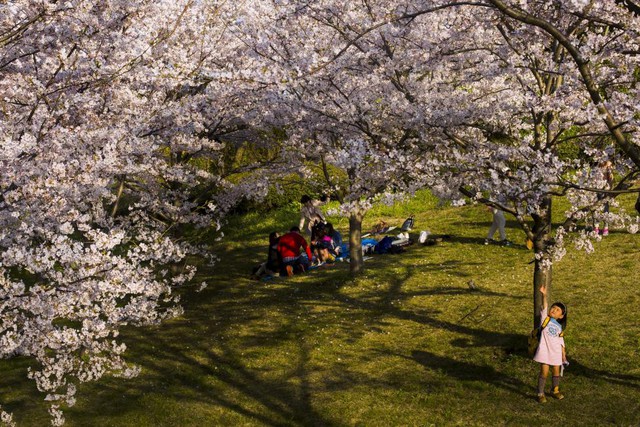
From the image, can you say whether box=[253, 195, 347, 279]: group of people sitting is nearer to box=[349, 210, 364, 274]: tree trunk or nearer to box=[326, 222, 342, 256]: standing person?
box=[326, 222, 342, 256]: standing person

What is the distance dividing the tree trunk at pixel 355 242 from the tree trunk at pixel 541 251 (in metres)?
5.54

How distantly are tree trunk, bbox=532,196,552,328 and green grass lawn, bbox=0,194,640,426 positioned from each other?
34.7 inches

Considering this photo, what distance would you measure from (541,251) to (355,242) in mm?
6181

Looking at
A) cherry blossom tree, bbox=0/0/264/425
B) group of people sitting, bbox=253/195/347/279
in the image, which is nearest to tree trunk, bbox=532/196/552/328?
cherry blossom tree, bbox=0/0/264/425

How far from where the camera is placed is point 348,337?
13445 millimetres

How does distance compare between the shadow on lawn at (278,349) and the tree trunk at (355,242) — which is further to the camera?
the tree trunk at (355,242)

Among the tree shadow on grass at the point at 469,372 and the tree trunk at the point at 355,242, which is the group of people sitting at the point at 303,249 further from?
the tree shadow on grass at the point at 469,372

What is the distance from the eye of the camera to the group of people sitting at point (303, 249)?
18344 mm

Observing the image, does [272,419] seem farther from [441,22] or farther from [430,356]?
[441,22]

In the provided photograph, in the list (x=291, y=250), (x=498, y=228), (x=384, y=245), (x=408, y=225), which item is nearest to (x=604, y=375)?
(x=498, y=228)

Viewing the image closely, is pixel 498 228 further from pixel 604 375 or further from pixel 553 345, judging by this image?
pixel 553 345

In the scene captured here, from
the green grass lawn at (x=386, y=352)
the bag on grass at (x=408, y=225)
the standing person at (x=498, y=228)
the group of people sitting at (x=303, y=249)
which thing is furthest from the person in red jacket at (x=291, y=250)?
the standing person at (x=498, y=228)

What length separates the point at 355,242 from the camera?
1698cm

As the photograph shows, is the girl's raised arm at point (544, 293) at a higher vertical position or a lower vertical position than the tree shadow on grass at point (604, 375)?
higher
